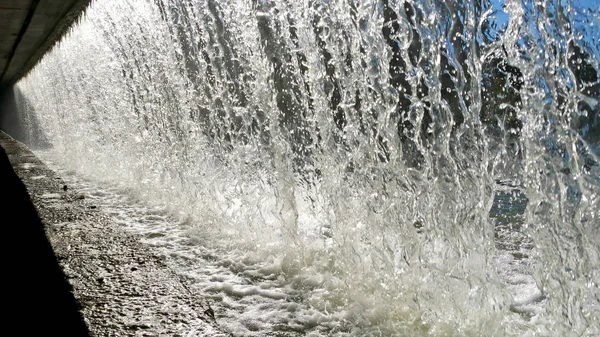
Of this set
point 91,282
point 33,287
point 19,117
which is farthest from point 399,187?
point 19,117

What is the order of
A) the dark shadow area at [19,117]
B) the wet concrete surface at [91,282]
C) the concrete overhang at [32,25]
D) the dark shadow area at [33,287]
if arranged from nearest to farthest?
the wet concrete surface at [91,282] < the dark shadow area at [33,287] < the concrete overhang at [32,25] < the dark shadow area at [19,117]

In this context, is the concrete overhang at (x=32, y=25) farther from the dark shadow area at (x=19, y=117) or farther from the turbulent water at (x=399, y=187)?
the turbulent water at (x=399, y=187)

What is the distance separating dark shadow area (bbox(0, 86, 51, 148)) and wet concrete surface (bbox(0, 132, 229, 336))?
1794 centimetres

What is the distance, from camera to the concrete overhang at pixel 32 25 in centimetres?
1088

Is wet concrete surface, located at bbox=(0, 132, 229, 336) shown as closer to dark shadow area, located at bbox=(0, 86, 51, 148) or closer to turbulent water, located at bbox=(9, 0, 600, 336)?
turbulent water, located at bbox=(9, 0, 600, 336)

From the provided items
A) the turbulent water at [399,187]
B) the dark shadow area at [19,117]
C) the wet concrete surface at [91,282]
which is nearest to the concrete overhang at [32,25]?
the dark shadow area at [19,117]

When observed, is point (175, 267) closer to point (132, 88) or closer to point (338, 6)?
point (338, 6)

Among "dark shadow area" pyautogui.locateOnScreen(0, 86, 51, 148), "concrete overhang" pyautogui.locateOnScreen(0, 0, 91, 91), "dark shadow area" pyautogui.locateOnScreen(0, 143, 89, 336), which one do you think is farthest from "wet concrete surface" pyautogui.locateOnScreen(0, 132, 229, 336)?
"dark shadow area" pyautogui.locateOnScreen(0, 86, 51, 148)

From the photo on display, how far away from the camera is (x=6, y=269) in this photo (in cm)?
349

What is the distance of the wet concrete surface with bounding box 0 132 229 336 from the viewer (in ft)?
6.48

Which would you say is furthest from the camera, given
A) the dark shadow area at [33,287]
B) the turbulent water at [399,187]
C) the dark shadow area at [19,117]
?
the dark shadow area at [19,117]

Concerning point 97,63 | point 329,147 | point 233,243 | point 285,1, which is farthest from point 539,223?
point 97,63

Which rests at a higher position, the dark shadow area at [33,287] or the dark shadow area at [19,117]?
the dark shadow area at [19,117]

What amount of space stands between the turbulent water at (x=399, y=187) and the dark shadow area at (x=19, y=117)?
1693 cm
